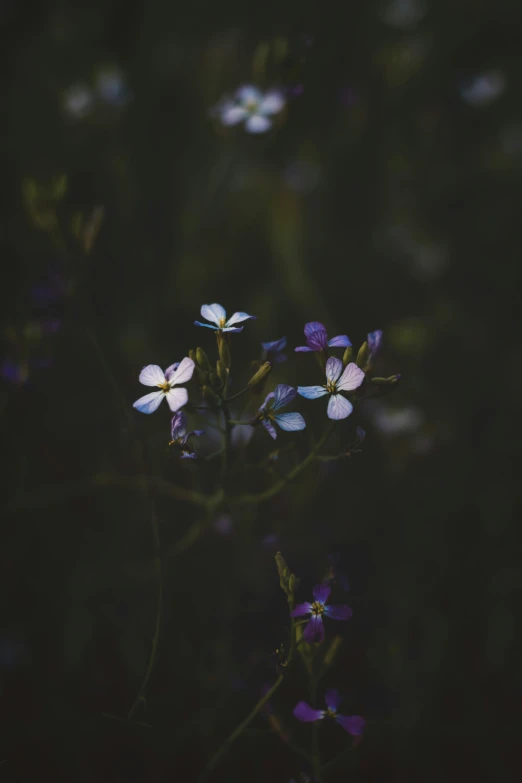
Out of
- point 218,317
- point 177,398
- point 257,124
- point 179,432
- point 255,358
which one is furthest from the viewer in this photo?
point 255,358

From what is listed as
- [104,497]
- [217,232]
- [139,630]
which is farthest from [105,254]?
[139,630]

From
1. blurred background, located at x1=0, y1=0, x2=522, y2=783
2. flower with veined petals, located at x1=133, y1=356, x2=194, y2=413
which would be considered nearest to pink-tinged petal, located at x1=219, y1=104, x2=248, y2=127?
blurred background, located at x1=0, y1=0, x2=522, y2=783

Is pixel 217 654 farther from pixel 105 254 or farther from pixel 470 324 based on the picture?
pixel 470 324

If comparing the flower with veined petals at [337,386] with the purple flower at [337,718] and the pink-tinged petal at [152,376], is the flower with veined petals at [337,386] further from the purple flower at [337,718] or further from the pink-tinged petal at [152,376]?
the purple flower at [337,718]

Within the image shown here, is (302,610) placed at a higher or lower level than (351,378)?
lower

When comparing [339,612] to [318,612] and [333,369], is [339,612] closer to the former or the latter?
[318,612]

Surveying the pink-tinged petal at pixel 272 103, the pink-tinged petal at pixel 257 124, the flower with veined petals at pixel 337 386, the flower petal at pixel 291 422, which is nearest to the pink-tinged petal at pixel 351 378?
the flower with veined petals at pixel 337 386

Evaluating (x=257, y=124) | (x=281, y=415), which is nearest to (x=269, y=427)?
(x=281, y=415)
